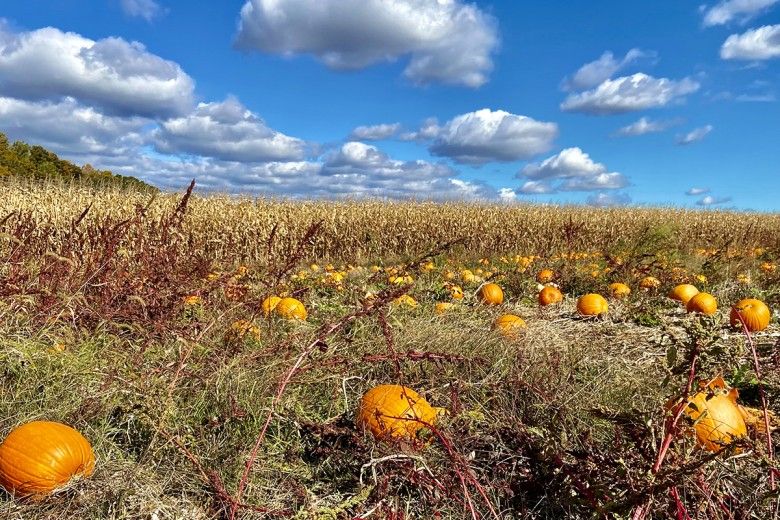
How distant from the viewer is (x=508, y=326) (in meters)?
3.62

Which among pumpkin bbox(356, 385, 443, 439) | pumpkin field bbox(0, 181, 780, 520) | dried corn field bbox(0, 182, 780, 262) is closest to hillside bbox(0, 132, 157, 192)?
dried corn field bbox(0, 182, 780, 262)

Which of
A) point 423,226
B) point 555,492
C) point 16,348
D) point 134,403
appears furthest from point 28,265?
point 423,226

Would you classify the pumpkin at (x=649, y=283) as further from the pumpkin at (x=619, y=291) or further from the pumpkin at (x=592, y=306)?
the pumpkin at (x=592, y=306)

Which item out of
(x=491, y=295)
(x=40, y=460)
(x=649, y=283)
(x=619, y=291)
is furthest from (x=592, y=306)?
(x=40, y=460)

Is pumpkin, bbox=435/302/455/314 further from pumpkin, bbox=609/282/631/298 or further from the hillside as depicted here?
the hillside

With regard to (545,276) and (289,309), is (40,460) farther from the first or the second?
(545,276)

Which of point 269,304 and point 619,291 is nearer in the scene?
point 269,304

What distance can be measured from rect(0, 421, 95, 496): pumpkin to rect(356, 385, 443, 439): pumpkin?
1.10 metres

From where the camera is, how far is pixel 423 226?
54.8ft

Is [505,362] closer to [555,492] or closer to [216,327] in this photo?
[555,492]

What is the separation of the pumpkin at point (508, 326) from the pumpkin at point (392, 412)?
112 cm

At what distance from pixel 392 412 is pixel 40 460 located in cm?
132

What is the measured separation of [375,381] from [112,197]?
12930mm

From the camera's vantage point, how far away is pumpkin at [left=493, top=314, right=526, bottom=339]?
3.46 m
